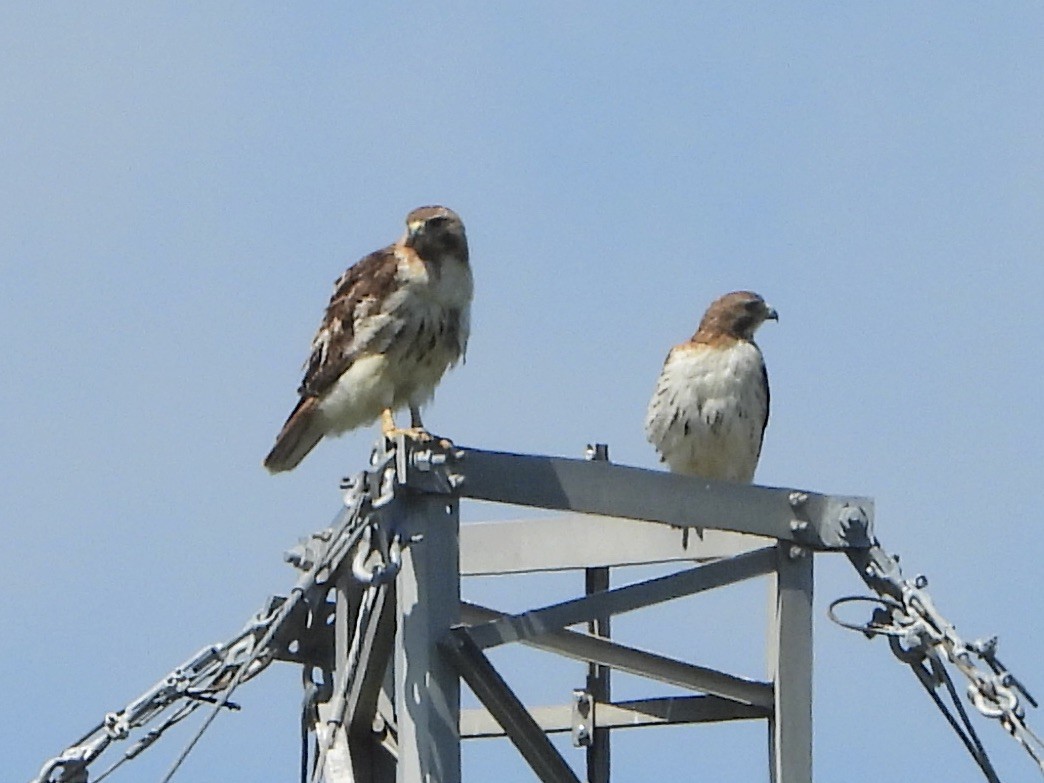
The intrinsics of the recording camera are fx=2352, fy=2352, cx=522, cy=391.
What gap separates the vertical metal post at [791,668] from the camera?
21.3 feet

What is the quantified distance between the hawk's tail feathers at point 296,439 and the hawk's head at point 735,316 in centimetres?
232

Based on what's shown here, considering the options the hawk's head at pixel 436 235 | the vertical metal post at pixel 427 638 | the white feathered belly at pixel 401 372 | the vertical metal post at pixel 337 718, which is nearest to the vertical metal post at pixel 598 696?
the white feathered belly at pixel 401 372

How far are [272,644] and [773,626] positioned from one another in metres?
1.71

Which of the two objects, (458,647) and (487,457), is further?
(487,457)

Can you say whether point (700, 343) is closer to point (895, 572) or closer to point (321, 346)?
point (321, 346)

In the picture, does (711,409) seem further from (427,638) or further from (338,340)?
(427,638)

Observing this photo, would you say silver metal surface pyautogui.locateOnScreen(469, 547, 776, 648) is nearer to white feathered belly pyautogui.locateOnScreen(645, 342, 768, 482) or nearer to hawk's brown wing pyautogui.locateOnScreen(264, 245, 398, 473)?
hawk's brown wing pyautogui.locateOnScreen(264, 245, 398, 473)

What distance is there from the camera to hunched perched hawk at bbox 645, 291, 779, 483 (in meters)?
10.1

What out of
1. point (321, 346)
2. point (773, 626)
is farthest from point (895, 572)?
point (321, 346)

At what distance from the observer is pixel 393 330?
843 centimetres

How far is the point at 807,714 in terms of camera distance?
6633 millimetres

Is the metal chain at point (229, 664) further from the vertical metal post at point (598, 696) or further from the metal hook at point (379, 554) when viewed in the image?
the vertical metal post at point (598, 696)

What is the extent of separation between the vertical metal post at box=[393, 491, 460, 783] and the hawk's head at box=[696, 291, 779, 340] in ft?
15.5

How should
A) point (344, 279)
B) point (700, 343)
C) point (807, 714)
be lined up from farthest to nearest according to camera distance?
1. point (700, 343)
2. point (344, 279)
3. point (807, 714)
